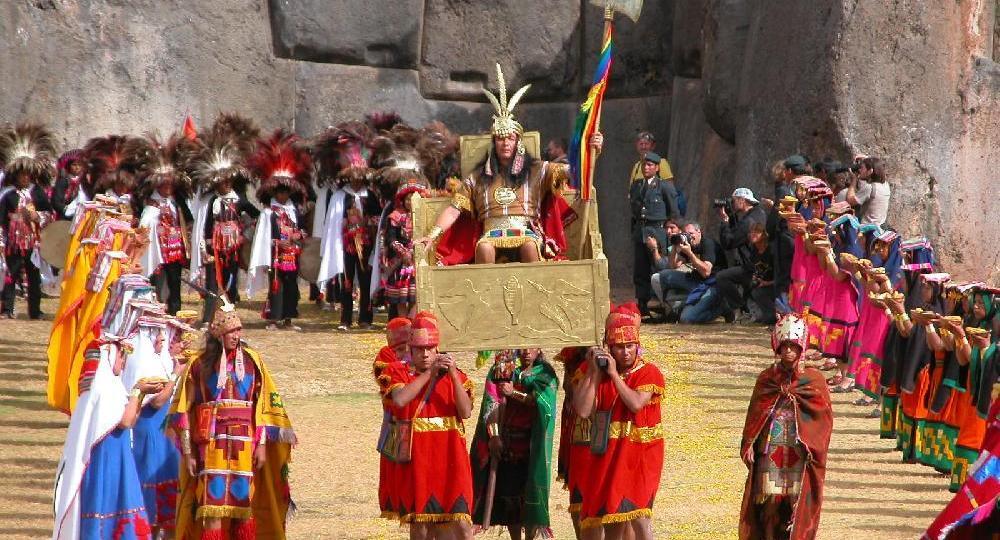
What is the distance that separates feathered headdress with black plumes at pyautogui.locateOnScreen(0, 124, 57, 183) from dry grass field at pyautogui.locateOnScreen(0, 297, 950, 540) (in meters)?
1.76

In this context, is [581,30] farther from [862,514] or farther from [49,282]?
[862,514]

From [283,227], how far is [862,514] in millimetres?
9392

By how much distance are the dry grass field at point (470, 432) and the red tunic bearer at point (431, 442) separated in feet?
4.31

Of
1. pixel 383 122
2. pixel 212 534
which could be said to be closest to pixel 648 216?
pixel 383 122

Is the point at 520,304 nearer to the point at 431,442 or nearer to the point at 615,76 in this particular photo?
the point at 431,442

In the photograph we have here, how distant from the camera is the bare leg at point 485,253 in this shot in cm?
1100

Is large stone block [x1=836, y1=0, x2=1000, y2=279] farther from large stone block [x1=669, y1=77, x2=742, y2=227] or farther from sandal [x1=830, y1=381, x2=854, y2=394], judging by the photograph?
sandal [x1=830, y1=381, x2=854, y2=394]

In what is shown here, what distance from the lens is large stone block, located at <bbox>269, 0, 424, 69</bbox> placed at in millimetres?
24781

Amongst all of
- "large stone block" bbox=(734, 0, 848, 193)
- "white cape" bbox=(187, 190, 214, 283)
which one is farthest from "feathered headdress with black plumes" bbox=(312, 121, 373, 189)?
"large stone block" bbox=(734, 0, 848, 193)

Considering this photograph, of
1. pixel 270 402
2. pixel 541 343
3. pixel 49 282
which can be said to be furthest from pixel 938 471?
pixel 49 282

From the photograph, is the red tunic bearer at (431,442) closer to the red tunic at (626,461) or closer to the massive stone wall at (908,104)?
the red tunic at (626,461)

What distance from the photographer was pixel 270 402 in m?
10.0

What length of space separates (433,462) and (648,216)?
34.8 feet

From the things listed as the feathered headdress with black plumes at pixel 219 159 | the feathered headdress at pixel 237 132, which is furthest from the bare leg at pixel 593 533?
the feathered headdress at pixel 237 132
